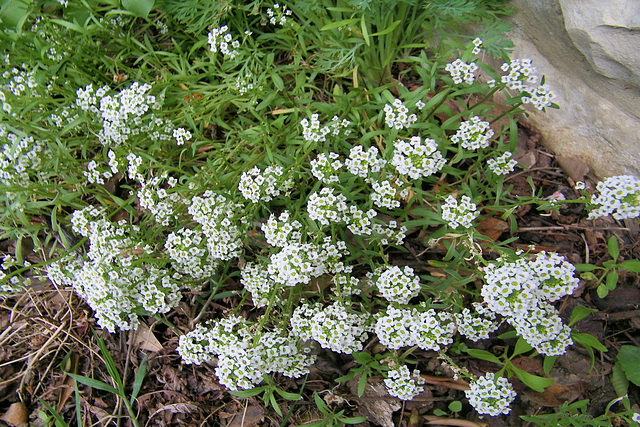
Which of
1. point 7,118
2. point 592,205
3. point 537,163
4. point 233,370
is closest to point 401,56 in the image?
point 537,163

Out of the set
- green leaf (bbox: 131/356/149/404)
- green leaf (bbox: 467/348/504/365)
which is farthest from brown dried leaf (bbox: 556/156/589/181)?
green leaf (bbox: 131/356/149/404)

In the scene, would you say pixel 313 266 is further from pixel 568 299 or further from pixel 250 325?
pixel 568 299

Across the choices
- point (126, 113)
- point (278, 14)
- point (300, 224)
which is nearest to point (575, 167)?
point (300, 224)

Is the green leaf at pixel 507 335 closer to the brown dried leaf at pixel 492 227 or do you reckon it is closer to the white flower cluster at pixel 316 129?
the brown dried leaf at pixel 492 227

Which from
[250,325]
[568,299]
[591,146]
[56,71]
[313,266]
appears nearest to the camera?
[313,266]

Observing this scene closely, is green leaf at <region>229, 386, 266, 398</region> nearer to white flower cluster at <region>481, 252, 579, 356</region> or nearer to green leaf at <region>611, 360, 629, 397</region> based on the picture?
white flower cluster at <region>481, 252, 579, 356</region>

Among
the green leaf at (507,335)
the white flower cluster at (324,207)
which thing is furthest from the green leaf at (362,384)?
the white flower cluster at (324,207)
